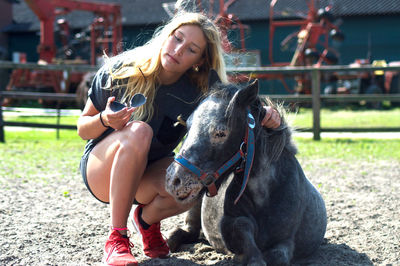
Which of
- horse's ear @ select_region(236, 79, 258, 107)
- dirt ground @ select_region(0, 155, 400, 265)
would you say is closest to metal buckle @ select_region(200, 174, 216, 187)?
horse's ear @ select_region(236, 79, 258, 107)

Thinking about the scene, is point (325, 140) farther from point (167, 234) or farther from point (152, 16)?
point (152, 16)

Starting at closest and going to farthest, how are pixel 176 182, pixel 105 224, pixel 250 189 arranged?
pixel 176 182, pixel 250 189, pixel 105 224

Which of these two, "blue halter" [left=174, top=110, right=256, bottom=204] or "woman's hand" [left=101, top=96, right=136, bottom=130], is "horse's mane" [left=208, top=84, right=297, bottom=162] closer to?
"blue halter" [left=174, top=110, right=256, bottom=204]

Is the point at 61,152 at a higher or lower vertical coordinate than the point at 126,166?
lower

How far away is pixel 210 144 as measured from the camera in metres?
2.52

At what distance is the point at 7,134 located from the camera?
10281mm

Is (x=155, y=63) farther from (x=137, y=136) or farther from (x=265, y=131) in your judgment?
(x=265, y=131)

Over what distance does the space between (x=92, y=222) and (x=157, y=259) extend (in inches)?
42.4

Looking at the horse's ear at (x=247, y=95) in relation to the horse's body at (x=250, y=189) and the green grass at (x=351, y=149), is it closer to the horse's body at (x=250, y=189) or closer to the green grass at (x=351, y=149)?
the horse's body at (x=250, y=189)

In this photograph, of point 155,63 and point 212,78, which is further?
point 155,63

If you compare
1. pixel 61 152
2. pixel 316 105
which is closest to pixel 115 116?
pixel 61 152

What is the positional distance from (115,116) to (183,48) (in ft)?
1.91

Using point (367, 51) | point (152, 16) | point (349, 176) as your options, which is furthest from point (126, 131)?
point (152, 16)

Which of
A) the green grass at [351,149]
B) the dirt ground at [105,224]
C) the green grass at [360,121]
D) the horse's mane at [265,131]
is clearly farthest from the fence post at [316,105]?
the horse's mane at [265,131]
